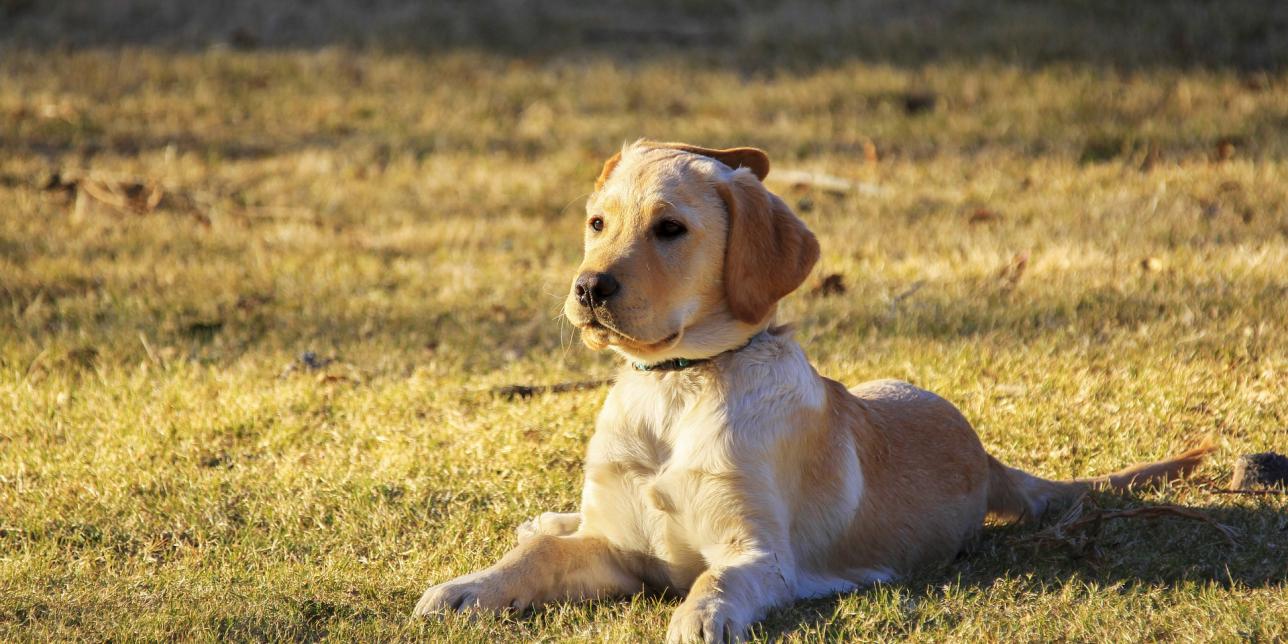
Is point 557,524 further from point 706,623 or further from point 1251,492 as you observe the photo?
point 1251,492

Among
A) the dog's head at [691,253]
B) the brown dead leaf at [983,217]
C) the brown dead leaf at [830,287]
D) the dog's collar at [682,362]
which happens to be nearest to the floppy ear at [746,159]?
the dog's head at [691,253]

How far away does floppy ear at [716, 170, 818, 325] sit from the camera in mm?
4203

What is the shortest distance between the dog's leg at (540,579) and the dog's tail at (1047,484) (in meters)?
1.40

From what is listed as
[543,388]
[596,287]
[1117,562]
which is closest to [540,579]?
[596,287]

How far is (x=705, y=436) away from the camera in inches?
163

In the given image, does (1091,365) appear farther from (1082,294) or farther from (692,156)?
(692,156)

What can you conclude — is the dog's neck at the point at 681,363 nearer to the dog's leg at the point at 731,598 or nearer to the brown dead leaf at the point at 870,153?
the dog's leg at the point at 731,598

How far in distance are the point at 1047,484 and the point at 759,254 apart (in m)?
1.56

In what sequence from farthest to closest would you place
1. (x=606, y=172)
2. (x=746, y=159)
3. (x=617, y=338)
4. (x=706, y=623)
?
(x=746, y=159)
(x=606, y=172)
(x=617, y=338)
(x=706, y=623)

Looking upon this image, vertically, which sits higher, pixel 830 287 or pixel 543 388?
pixel 830 287

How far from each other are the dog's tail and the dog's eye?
61.6 inches

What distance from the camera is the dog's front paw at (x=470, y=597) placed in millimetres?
4070

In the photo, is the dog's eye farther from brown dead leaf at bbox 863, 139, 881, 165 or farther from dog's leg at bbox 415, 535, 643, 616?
brown dead leaf at bbox 863, 139, 881, 165

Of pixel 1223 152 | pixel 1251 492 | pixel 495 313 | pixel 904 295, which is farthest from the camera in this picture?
pixel 1223 152
